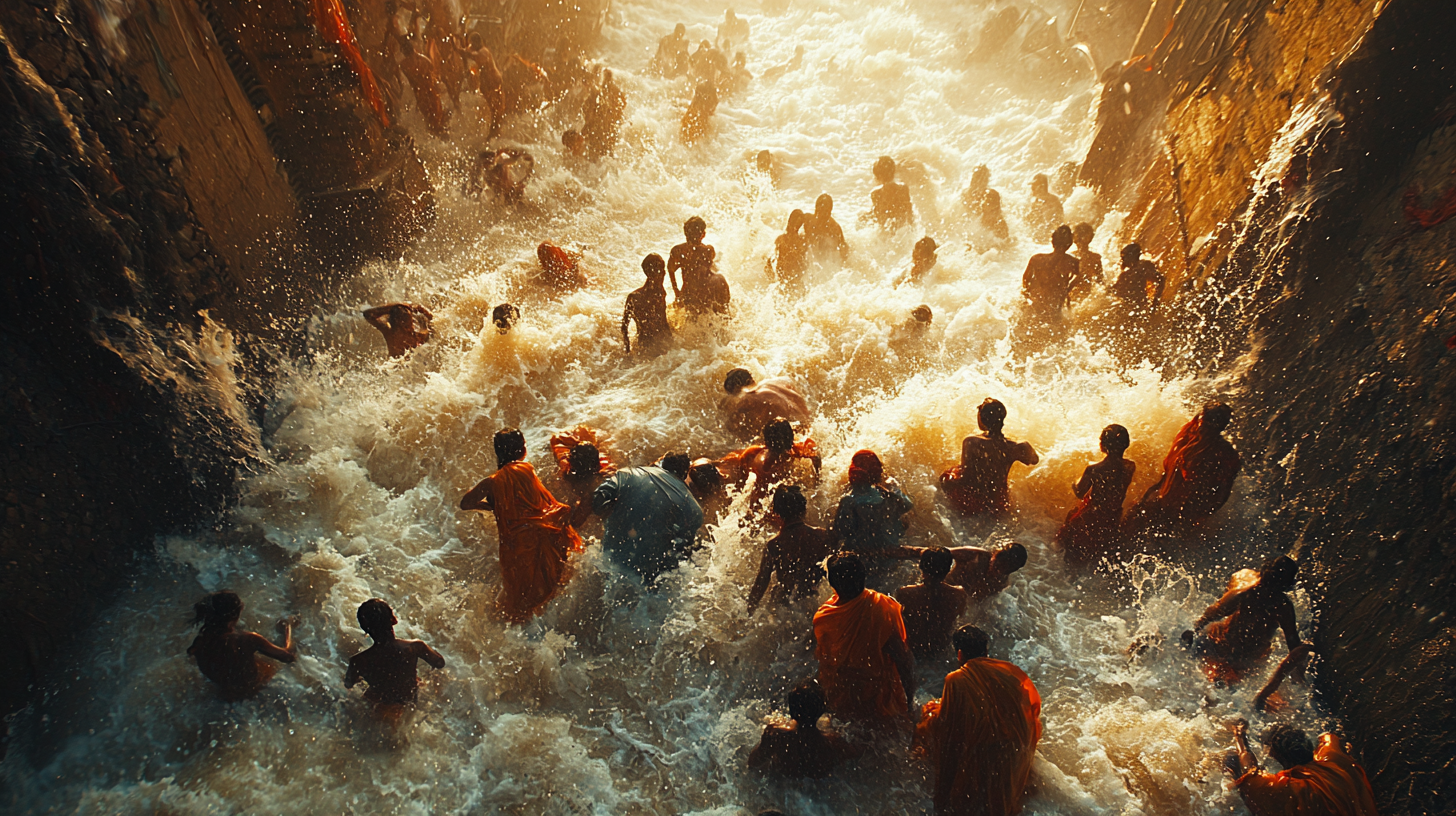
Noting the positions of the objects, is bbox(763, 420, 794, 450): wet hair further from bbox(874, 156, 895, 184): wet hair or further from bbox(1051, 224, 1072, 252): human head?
bbox(874, 156, 895, 184): wet hair

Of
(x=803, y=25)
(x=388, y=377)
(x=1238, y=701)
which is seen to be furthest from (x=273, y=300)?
(x=803, y=25)

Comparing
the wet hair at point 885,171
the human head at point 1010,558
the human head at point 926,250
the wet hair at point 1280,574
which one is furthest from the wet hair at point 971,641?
the wet hair at point 885,171

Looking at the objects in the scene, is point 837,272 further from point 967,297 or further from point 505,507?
point 505,507

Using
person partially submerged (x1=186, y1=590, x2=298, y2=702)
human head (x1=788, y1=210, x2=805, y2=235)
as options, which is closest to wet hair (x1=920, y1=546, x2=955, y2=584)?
person partially submerged (x1=186, y1=590, x2=298, y2=702)

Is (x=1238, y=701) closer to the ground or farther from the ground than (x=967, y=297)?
closer to the ground

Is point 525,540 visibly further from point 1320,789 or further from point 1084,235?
point 1084,235

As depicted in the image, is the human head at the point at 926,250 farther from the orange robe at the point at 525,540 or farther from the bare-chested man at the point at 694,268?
the orange robe at the point at 525,540
